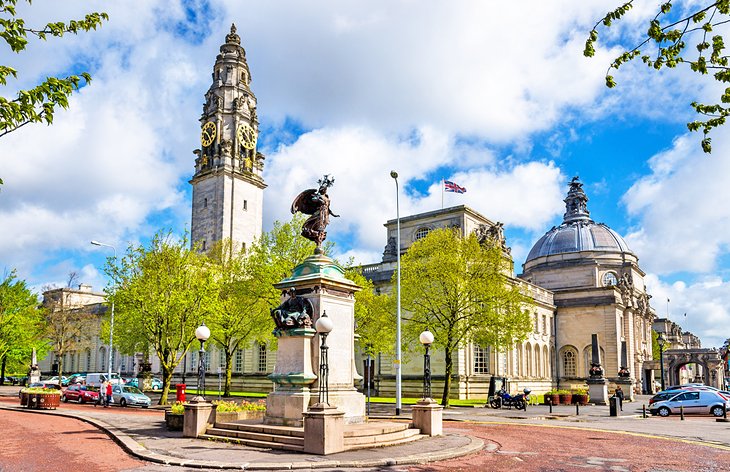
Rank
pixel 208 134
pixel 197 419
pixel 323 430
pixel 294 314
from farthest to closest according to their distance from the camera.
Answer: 1. pixel 208 134
2. pixel 197 419
3. pixel 294 314
4. pixel 323 430

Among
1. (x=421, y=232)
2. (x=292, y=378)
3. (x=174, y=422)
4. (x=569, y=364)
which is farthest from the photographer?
(x=569, y=364)

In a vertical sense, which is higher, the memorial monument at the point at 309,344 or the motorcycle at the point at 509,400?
the memorial monument at the point at 309,344

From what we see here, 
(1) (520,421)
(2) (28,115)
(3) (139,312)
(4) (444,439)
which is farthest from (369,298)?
(2) (28,115)

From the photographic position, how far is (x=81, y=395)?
39.2 meters

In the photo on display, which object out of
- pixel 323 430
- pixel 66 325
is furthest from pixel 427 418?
pixel 66 325

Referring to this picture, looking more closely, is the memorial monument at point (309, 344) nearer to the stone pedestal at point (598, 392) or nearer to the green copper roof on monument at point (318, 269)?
the green copper roof on monument at point (318, 269)

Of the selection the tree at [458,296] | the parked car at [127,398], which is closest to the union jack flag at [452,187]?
the tree at [458,296]

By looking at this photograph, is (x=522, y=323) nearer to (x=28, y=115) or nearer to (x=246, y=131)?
(x=28, y=115)

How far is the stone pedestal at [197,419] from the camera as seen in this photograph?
17484 millimetres

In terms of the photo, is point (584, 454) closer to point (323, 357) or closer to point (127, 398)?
point (323, 357)

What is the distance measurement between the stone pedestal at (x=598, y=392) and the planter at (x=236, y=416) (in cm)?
3065

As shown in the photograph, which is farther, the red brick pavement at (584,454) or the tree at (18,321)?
the tree at (18,321)

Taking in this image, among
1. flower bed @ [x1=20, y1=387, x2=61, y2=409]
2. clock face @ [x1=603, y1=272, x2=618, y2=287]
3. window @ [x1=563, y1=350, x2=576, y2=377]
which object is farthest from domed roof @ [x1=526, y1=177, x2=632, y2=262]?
flower bed @ [x1=20, y1=387, x2=61, y2=409]

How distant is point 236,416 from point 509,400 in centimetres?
2207
